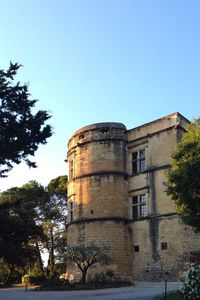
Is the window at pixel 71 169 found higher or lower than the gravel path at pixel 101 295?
higher

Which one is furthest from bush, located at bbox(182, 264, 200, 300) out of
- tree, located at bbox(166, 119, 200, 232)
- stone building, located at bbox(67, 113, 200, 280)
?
stone building, located at bbox(67, 113, 200, 280)

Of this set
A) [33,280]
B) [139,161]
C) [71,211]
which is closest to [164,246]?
[139,161]

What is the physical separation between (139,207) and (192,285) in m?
23.1

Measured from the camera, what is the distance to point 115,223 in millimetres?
36500

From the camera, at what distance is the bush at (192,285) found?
1399 cm

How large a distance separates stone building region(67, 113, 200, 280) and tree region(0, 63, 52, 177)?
20.0 metres

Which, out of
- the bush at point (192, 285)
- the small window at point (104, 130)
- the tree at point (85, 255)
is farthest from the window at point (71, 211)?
the bush at point (192, 285)

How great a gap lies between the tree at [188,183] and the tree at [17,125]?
9957 millimetres

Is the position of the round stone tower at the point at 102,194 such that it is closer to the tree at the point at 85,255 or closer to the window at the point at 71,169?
the window at the point at 71,169

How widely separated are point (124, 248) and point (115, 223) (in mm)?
2007

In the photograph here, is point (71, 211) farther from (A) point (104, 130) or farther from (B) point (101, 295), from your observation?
(B) point (101, 295)

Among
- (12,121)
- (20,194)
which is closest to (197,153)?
(12,121)

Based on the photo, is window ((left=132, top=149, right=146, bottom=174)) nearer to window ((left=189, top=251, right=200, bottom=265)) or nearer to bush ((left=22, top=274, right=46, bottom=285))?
window ((left=189, top=251, right=200, bottom=265))

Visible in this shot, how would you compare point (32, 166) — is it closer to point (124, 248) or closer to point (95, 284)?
point (95, 284)
